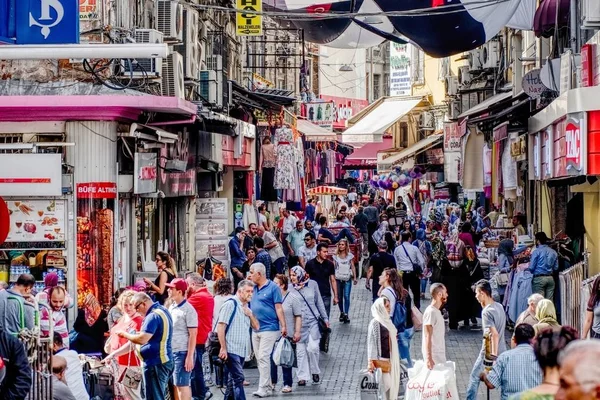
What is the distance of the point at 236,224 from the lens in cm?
3234

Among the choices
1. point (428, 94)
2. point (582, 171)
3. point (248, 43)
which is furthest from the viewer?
point (428, 94)

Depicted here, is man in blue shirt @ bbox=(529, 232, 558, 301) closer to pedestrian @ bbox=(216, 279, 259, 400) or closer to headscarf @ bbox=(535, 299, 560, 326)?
pedestrian @ bbox=(216, 279, 259, 400)

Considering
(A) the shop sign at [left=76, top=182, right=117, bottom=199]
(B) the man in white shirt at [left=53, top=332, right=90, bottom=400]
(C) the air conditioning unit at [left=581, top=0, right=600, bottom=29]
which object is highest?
Answer: (C) the air conditioning unit at [left=581, top=0, right=600, bottom=29]

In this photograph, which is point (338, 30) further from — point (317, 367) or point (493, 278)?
point (317, 367)

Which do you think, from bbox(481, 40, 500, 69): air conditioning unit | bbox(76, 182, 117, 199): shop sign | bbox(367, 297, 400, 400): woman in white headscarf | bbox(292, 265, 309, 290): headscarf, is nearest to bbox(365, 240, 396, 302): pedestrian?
bbox(76, 182, 117, 199): shop sign

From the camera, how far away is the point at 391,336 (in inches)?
546

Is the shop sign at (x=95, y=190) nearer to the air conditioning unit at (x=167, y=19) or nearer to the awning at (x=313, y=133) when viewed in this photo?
the air conditioning unit at (x=167, y=19)

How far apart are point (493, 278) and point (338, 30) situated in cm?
513

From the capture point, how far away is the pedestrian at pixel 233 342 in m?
14.7

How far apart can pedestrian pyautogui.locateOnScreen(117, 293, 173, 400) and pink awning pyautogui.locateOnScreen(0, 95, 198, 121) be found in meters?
6.69

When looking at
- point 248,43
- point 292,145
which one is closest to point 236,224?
point 292,145

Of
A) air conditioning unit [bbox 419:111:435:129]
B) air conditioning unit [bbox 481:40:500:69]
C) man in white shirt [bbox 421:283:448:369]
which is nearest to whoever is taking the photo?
man in white shirt [bbox 421:283:448:369]

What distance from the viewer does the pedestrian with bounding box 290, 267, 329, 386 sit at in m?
16.8

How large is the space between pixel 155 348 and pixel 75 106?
7103 millimetres
